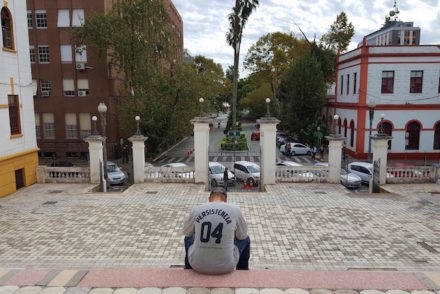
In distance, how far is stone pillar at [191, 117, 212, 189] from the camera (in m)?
15.9

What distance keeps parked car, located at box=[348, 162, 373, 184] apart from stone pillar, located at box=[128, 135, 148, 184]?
11479mm

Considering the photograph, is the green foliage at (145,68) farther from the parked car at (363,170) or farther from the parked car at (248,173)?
the parked car at (363,170)

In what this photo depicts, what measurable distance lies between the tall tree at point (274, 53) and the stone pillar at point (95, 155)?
119 ft

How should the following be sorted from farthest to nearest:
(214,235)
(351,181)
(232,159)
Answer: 1. (232,159)
2. (351,181)
3. (214,235)

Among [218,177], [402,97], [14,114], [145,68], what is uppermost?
[145,68]

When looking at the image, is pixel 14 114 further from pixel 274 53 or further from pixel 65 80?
pixel 274 53

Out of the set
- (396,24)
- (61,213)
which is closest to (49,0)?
(61,213)

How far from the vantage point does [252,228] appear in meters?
10.5

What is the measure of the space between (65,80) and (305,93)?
836 inches

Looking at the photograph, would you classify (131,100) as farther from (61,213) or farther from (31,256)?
(31,256)

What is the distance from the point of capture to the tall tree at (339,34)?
156 ft

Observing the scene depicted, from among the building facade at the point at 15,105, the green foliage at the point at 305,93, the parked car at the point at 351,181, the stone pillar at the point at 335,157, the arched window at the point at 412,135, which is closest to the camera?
the building facade at the point at 15,105

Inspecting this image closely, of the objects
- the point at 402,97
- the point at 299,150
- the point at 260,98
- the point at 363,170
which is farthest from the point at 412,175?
the point at 260,98

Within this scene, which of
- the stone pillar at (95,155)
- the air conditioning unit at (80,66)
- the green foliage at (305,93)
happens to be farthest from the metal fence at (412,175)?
the air conditioning unit at (80,66)
